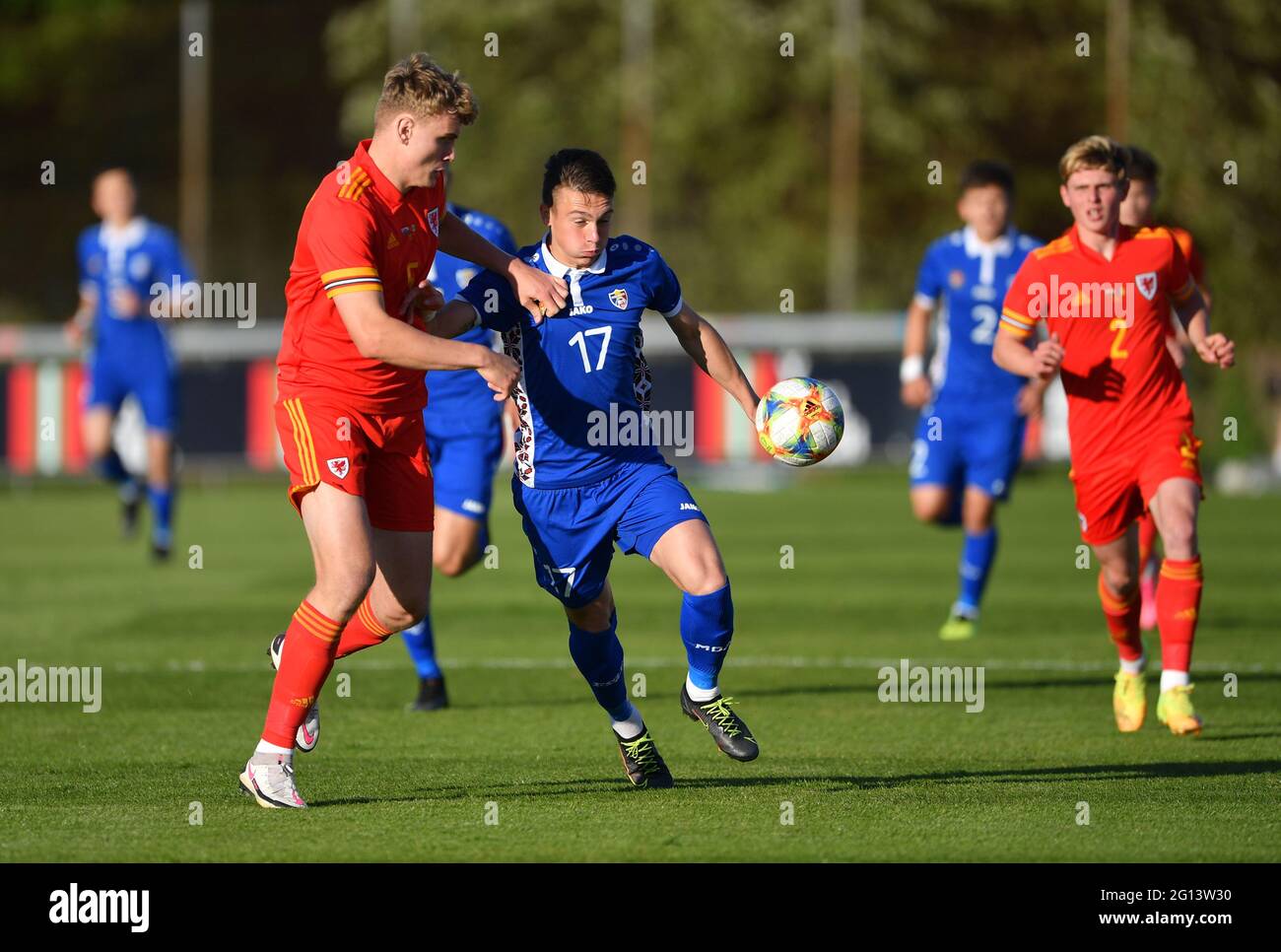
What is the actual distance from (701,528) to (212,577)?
962cm

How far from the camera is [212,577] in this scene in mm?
15773

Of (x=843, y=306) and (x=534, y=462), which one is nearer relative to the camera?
(x=534, y=462)

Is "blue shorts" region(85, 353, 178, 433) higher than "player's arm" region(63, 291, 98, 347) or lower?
lower

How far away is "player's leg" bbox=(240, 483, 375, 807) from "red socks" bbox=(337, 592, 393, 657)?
1.41 feet

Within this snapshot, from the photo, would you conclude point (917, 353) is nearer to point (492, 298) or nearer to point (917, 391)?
point (917, 391)

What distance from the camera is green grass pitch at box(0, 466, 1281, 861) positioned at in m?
6.13

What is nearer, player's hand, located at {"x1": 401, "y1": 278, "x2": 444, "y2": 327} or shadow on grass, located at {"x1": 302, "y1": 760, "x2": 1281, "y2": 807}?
player's hand, located at {"x1": 401, "y1": 278, "x2": 444, "y2": 327}

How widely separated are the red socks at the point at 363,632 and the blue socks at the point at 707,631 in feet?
3.64

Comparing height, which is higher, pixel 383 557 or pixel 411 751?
pixel 383 557

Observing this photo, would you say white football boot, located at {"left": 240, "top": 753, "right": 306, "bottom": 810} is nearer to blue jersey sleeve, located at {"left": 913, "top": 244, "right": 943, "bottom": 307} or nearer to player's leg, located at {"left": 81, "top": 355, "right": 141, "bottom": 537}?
blue jersey sleeve, located at {"left": 913, "top": 244, "right": 943, "bottom": 307}

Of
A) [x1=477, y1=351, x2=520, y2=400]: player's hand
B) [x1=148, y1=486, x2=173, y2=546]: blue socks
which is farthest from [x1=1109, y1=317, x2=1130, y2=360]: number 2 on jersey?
[x1=148, y1=486, x2=173, y2=546]: blue socks

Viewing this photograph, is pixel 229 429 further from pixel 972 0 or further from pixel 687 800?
pixel 687 800
